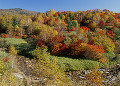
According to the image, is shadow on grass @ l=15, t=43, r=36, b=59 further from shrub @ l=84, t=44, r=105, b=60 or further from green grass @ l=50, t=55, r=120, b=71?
shrub @ l=84, t=44, r=105, b=60

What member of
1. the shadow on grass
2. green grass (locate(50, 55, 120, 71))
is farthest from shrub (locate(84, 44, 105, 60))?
the shadow on grass

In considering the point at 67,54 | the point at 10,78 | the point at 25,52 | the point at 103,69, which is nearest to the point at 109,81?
the point at 103,69

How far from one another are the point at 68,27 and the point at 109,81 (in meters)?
29.3

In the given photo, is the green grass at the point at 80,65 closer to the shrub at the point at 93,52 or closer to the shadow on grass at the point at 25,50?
the shrub at the point at 93,52

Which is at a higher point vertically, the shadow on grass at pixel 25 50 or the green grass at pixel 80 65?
the shadow on grass at pixel 25 50

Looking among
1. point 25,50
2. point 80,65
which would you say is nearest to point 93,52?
point 80,65

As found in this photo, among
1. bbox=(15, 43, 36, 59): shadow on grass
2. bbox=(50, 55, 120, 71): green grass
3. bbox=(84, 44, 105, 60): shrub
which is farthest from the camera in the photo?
bbox=(15, 43, 36, 59): shadow on grass

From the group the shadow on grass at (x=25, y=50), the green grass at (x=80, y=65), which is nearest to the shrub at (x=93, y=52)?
the green grass at (x=80, y=65)

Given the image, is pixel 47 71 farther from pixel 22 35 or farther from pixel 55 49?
pixel 22 35

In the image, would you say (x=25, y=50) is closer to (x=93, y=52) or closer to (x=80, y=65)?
(x=80, y=65)

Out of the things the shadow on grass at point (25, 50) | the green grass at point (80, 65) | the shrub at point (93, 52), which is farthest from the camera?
the shadow on grass at point (25, 50)

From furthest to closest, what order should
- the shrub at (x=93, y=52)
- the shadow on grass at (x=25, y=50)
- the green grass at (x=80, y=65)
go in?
the shadow on grass at (x=25, y=50) → the shrub at (x=93, y=52) → the green grass at (x=80, y=65)

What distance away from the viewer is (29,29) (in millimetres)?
28484

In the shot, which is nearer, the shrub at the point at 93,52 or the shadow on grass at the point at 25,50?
the shrub at the point at 93,52
